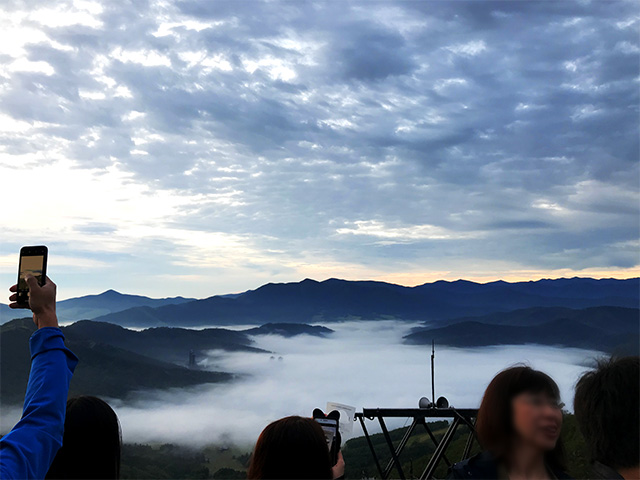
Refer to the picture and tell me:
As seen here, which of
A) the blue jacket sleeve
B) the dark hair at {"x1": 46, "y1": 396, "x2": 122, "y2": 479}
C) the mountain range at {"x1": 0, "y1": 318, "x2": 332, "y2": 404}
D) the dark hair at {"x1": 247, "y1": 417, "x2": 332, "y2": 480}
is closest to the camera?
the blue jacket sleeve

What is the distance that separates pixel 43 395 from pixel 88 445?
0.56m

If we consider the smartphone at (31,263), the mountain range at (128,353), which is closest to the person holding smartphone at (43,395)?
the smartphone at (31,263)

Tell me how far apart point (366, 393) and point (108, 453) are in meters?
156

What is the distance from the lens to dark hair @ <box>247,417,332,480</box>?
8.46 ft

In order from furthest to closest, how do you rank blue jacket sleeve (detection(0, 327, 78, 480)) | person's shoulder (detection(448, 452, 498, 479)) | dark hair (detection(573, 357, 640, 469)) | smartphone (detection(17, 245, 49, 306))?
person's shoulder (detection(448, 452, 498, 479)) → smartphone (detection(17, 245, 49, 306)) → dark hair (detection(573, 357, 640, 469)) → blue jacket sleeve (detection(0, 327, 78, 480))

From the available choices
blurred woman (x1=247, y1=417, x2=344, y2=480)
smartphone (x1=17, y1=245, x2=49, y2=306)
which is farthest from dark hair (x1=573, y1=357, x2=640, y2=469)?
smartphone (x1=17, y1=245, x2=49, y2=306)

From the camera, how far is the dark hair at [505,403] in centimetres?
304

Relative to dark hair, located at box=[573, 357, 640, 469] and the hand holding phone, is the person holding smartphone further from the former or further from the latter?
dark hair, located at box=[573, 357, 640, 469]

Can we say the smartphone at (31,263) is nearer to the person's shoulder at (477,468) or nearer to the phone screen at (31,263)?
the phone screen at (31,263)

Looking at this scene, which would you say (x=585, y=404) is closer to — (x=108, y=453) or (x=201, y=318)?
(x=108, y=453)

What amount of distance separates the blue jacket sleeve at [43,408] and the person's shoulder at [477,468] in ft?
7.00

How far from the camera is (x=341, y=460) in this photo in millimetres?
3578

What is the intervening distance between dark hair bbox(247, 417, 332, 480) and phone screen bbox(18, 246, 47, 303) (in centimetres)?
147

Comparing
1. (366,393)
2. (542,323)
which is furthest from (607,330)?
(366,393)
